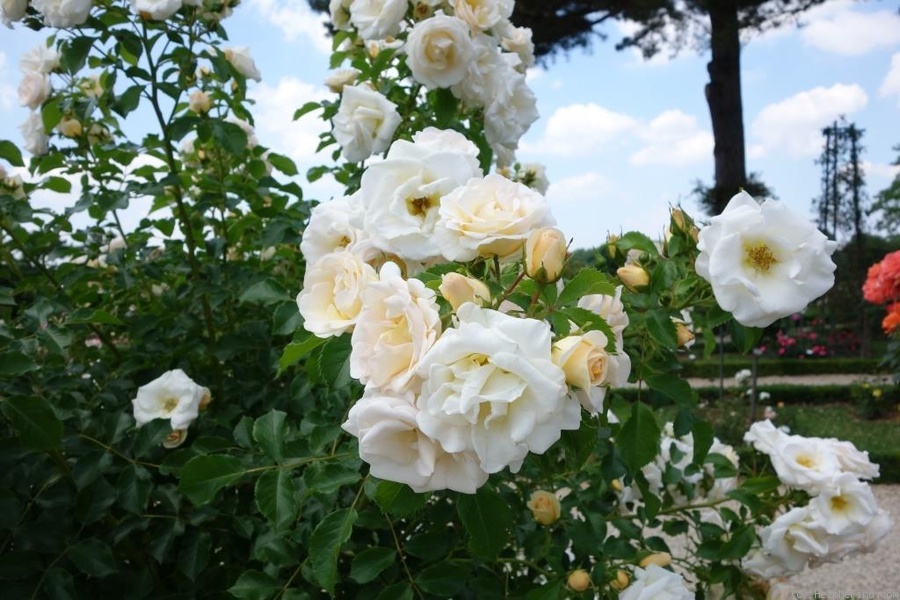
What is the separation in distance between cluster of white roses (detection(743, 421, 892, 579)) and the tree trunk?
1022 centimetres

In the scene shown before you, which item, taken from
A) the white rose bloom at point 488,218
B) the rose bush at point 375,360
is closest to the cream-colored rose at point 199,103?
the rose bush at point 375,360

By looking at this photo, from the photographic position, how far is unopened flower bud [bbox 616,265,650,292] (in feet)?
3.47

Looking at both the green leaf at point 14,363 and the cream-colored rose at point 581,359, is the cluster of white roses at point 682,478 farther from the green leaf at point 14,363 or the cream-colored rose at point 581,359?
the green leaf at point 14,363

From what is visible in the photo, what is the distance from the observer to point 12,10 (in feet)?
5.36

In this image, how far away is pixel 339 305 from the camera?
34.4 inches

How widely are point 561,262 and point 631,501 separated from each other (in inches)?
48.1

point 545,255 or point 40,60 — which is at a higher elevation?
point 40,60

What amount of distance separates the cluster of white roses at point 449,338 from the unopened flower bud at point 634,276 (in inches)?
5.3

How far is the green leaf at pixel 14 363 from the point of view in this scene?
1.17 meters

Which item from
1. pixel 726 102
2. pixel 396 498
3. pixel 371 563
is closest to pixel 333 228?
pixel 396 498

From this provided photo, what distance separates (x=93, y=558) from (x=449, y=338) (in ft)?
3.16

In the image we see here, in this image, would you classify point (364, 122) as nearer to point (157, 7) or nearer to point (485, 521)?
point (157, 7)

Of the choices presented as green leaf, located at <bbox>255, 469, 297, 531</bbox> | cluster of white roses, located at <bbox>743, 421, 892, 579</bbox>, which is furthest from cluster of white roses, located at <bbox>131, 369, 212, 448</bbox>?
cluster of white roses, located at <bbox>743, 421, 892, 579</bbox>

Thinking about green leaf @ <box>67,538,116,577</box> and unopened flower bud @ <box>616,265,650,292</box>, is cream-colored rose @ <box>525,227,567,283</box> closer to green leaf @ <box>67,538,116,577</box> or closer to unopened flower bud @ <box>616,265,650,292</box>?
unopened flower bud @ <box>616,265,650,292</box>
